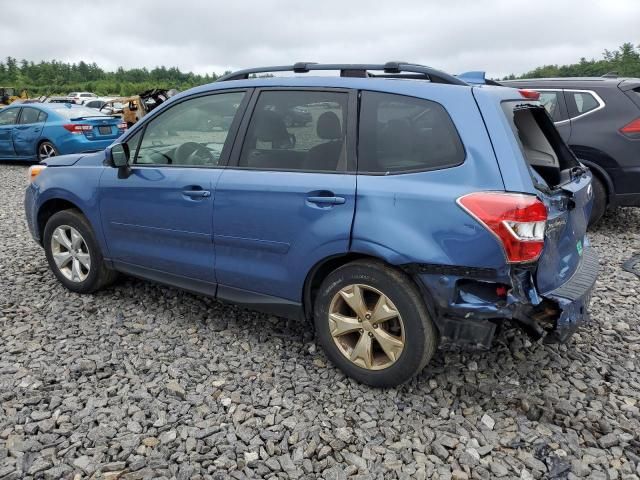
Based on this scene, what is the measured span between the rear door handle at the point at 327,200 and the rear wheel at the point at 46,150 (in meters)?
9.92

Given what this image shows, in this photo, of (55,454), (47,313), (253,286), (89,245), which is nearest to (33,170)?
(89,245)

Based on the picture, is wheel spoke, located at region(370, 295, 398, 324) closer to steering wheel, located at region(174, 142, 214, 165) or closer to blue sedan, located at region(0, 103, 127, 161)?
steering wheel, located at region(174, 142, 214, 165)

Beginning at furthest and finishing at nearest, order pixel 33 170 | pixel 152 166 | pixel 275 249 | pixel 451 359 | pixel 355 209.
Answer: pixel 33 170
pixel 152 166
pixel 451 359
pixel 275 249
pixel 355 209

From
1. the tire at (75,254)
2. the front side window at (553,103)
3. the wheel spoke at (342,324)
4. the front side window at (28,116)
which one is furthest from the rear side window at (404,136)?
the front side window at (28,116)

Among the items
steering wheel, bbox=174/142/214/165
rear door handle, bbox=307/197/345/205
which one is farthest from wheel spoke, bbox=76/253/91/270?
rear door handle, bbox=307/197/345/205

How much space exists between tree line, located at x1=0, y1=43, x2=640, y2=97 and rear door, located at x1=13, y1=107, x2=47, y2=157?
37.9m

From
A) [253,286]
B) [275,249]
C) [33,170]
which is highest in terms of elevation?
[33,170]

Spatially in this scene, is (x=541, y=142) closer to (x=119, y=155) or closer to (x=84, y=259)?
(x=119, y=155)

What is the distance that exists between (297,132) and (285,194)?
42 centimetres

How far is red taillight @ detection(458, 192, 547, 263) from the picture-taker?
94.9 inches

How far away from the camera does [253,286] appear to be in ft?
10.7

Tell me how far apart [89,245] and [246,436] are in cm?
229

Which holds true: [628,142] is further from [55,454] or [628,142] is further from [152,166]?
[55,454]

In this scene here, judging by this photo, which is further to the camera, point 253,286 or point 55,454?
point 253,286
